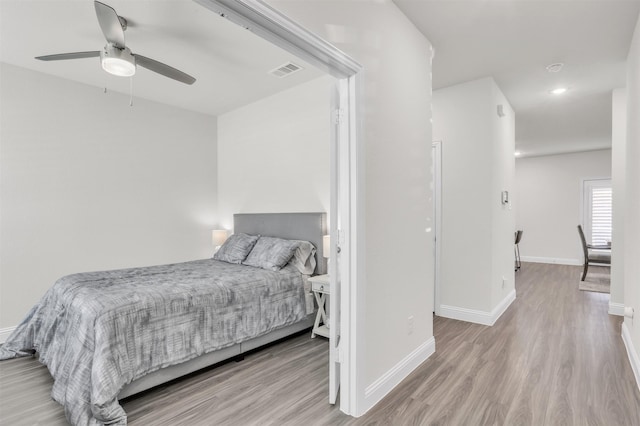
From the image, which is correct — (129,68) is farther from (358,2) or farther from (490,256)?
(490,256)

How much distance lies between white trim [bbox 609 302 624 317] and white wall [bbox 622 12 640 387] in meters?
1.05

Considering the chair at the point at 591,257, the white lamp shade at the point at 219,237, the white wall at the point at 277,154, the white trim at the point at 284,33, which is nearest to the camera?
the white trim at the point at 284,33

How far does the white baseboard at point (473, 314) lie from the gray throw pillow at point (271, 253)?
197 centimetres

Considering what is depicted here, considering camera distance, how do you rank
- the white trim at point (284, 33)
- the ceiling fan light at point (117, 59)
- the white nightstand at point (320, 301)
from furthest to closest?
1. the white nightstand at point (320, 301)
2. the ceiling fan light at point (117, 59)
3. the white trim at point (284, 33)

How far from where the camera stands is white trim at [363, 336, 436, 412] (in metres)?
2.12

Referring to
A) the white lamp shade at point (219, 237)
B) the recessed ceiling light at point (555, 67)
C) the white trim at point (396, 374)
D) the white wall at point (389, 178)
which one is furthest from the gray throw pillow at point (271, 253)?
the recessed ceiling light at point (555, 67)

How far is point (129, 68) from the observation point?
2.54 m

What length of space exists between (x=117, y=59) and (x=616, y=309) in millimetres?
5843

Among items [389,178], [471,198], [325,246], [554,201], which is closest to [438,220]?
[471,198]

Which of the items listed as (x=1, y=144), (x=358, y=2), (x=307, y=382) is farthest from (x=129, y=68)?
(x=307, y=382)

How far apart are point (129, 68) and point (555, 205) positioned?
9.19 m

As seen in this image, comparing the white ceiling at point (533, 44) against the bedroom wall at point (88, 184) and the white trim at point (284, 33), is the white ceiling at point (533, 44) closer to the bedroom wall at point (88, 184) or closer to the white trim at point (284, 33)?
the white trim at point (284, 33)

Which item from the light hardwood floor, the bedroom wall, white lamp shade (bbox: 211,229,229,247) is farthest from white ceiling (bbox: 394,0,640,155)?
the bedroom wall

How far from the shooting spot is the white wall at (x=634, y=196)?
8.20 ft
